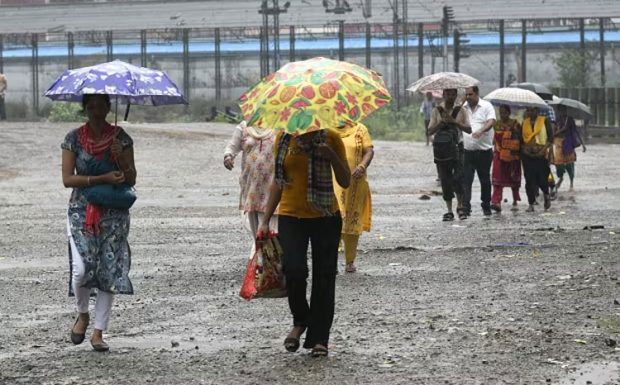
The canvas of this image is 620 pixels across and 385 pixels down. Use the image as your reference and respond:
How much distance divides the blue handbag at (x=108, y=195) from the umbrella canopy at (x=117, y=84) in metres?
0.59

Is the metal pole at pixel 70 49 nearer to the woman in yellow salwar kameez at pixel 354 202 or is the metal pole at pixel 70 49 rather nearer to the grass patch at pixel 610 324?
the woman in yellow salwar kameez at pixel 354 202

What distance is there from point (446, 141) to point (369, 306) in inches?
272

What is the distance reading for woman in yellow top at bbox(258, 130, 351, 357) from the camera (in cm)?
816

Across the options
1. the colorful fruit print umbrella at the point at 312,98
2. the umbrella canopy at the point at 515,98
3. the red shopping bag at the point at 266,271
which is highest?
the umbrella canopy at the point at 515,98

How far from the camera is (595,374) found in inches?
300

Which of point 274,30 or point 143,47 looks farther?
point 143,47

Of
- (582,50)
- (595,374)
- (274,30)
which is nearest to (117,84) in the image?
(595,374)

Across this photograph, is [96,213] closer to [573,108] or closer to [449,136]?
[449,136]

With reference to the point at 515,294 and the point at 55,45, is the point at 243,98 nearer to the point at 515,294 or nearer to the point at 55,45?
the point at 515,294

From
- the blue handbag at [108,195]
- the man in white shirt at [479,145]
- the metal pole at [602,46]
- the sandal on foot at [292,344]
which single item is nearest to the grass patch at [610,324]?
the sandal on foot at [292,344]

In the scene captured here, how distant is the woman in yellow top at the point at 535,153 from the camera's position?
63.0 ft

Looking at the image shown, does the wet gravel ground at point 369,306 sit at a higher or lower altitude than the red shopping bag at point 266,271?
lower

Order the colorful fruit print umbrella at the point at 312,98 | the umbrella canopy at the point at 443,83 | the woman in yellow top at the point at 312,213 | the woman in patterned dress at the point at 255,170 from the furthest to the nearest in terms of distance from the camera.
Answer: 1. the umbrella canopy at the point at 443,83
2. the woman in patterned dress at the point at 255,170
3. the woman in yellow top at the point at 312,213
4. the colorful fruit print umbrella at the point at 312,98

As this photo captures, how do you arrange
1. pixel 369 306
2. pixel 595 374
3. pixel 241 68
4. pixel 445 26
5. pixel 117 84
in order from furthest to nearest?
1. pixel 241 68
2. pixel 445 26
3. pixel 369 306
4. pixel 117 84
5. pixel 595 374
